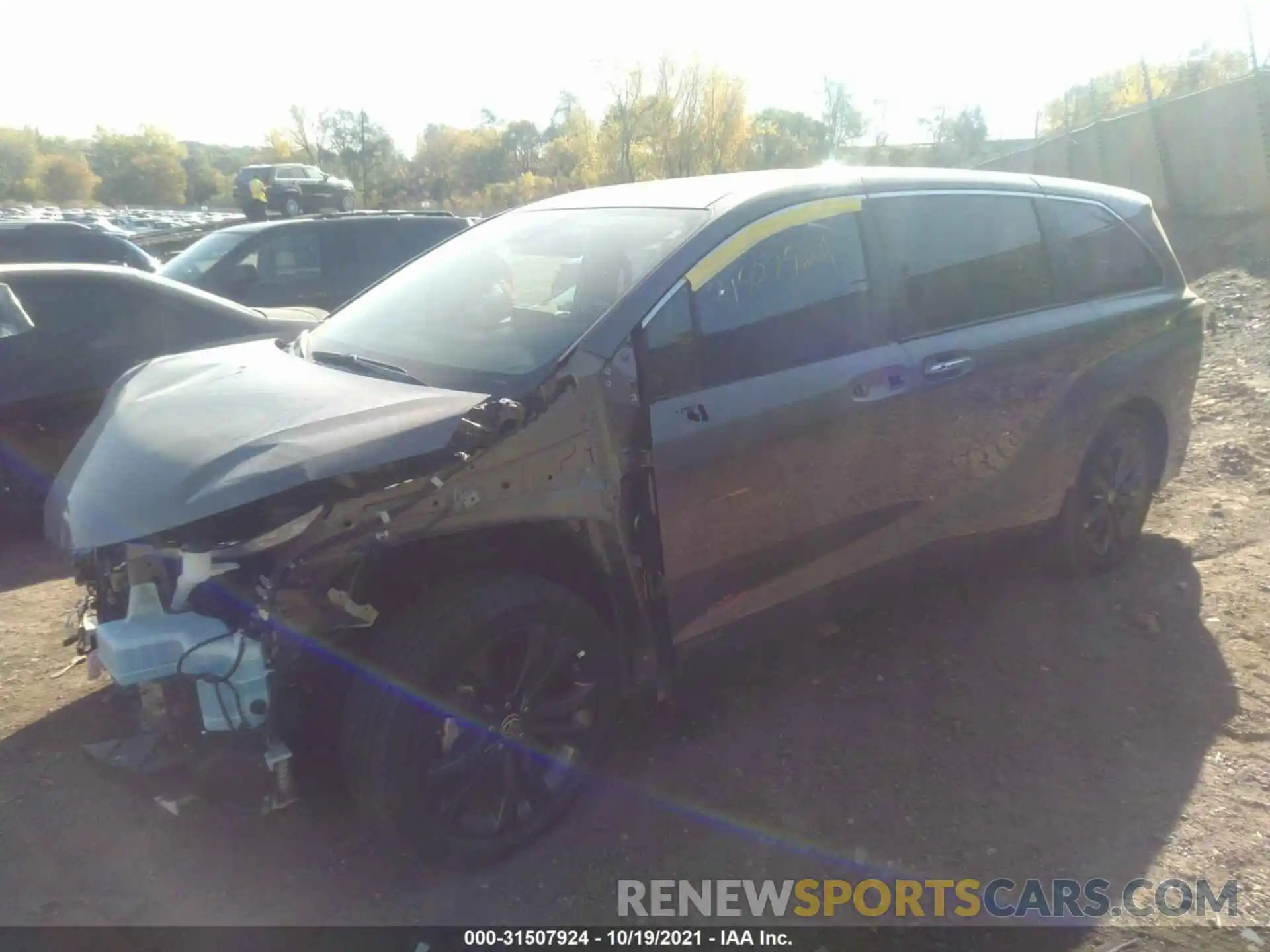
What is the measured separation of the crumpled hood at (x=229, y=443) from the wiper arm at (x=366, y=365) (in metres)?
0.05

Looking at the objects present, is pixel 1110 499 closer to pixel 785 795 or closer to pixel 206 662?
pixel 785 795

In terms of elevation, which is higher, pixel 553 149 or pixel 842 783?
pixel 553 149

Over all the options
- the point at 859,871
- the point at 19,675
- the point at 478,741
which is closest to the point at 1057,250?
the point at 859,871

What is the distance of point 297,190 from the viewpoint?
3197 cm

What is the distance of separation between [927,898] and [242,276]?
8.04 m

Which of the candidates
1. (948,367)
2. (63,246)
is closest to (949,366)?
(948,367)

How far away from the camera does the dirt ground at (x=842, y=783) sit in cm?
276

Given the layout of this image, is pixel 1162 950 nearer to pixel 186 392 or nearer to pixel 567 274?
pixel 567 274

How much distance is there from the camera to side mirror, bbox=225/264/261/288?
880 centimetres

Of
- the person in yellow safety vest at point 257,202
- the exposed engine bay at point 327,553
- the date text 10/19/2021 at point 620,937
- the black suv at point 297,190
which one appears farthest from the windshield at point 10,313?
the black suv at point 297,190

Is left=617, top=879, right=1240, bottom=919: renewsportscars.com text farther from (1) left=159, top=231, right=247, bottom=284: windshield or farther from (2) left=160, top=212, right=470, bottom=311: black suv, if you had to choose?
(1) left=159, top=231, right=247, bottom=284: windshield

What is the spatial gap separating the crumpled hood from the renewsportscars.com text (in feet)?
4.61

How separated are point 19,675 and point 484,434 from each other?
8.24 ft

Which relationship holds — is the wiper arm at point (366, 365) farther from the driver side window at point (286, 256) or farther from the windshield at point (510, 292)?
the driver side window at point (286, 256)
